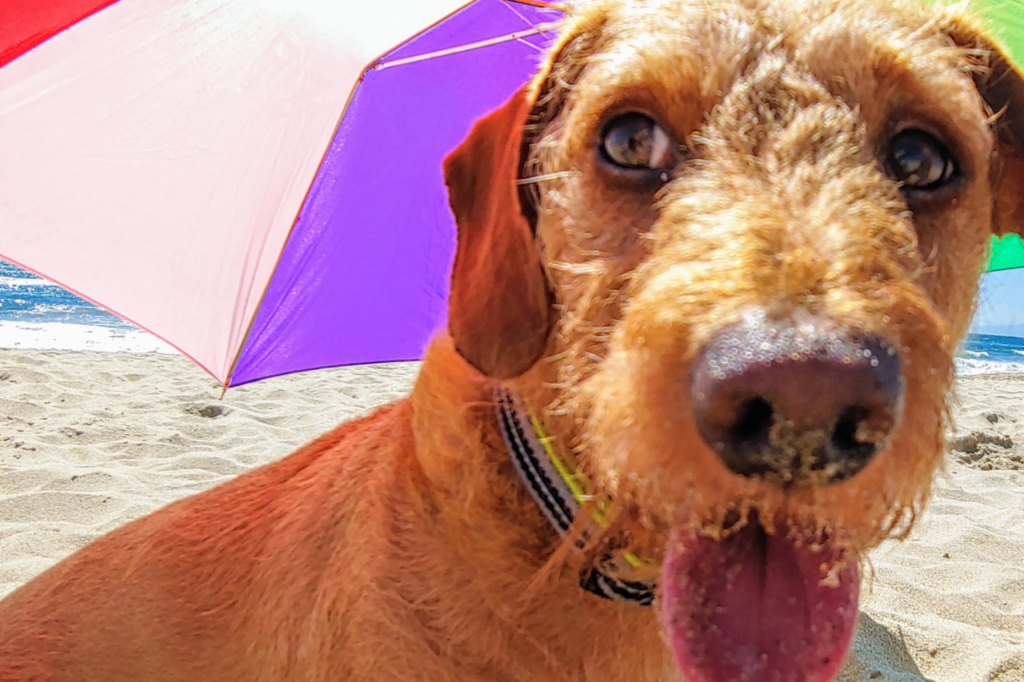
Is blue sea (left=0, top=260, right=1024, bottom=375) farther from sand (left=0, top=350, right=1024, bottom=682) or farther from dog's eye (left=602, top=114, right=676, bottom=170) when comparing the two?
dog's eye (left=602, top=114, right=676, bottom=170)

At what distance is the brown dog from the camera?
0.80 meters

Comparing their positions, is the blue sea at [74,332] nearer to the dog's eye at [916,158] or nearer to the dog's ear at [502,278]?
the dog's ear at [502,278]

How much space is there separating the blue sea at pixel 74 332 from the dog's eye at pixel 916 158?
7.39m

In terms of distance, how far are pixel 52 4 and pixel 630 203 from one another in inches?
63.6

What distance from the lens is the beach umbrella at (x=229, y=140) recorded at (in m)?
1.88

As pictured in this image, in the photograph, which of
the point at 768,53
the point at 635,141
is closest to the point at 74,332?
the point at 635,141

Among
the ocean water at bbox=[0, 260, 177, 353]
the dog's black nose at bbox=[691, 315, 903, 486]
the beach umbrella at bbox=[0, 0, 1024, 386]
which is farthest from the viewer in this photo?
the ocean water at bbox=[0, 260, 177, 353]

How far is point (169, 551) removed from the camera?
67.0 inches

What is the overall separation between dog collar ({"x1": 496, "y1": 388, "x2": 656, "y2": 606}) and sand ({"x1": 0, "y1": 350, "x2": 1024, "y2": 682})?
17.7 inches

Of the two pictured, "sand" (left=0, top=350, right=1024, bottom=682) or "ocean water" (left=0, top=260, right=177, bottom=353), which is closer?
"sand" (left=0, top=350, right=1024, bottom=682)

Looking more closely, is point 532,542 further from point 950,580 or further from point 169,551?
point 950,580

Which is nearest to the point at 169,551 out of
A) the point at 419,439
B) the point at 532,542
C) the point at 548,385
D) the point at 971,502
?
the point at 419,439

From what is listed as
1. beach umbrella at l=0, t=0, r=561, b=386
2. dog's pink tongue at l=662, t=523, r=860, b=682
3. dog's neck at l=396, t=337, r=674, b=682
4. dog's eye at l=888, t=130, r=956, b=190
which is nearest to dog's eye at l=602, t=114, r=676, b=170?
dog's eye at l=888, t=130, r=956, b=190

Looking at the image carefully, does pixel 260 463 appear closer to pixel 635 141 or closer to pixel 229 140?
pixel 229 140
